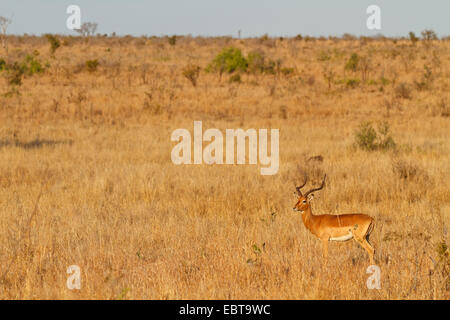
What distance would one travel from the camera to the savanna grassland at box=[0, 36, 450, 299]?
4289mm

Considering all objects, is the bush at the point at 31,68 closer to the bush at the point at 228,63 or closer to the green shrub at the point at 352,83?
the bush at the point at 228,63

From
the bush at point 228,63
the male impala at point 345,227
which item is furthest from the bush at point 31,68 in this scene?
the male impala at point 345,227

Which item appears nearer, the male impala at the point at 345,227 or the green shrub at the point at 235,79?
the male impala at the point at 345,227

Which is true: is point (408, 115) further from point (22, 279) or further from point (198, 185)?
point (22, 279)

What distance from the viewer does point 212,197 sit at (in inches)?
301

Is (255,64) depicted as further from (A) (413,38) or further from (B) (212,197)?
(A) (413,38)

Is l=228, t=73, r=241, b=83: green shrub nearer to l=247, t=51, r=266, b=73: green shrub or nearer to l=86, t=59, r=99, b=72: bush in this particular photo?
l=247, t=51, r=266, b=73: green shrub

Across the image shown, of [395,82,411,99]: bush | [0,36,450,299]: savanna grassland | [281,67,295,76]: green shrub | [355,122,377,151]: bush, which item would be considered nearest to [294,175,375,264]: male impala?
[0,36,450,299]: savanna grassland

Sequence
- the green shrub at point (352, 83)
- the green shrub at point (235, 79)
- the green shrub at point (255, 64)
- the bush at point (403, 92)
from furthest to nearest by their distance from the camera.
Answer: the green shrub at point (255, 64) → the green shrub at point (235, 79) → the green shrub at point (352, 83) → the bush at point (403, 92)

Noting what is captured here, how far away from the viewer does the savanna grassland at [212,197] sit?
169 inches

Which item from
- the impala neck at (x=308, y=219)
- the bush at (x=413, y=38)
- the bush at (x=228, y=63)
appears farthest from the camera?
the bush at (x=413, y=38)

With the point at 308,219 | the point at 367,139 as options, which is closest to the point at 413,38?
the point at 367,139

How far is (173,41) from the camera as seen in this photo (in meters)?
48.5

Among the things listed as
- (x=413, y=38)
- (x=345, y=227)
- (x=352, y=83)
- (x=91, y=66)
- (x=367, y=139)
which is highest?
(x=413, y=38)
